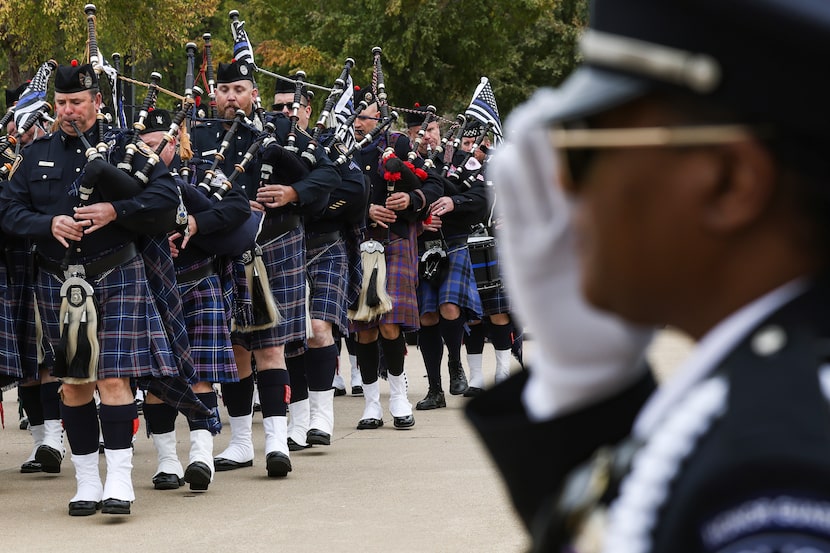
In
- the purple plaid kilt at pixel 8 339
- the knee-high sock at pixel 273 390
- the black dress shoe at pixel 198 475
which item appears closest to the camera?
the black dress shoe at pixel 198 475

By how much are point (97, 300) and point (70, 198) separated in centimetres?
45

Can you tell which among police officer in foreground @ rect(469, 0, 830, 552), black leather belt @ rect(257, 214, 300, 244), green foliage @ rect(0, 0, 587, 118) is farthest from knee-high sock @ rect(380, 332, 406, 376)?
green foliage @ rect(0, 0, 587, 118)

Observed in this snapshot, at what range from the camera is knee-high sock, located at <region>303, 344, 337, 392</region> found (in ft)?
26.2

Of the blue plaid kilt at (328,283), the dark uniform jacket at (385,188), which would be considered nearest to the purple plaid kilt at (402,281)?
the dark uniform jacket at (385,188)

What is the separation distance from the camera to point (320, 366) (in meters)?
8.02

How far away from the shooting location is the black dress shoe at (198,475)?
21.5ft

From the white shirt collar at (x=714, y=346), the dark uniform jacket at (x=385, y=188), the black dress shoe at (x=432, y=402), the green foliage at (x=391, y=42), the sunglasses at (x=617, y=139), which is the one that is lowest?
the black dress shoe at (x=432, y=402)

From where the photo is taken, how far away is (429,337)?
10242mm

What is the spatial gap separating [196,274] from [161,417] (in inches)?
28.3

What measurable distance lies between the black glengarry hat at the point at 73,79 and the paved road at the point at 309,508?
186 cm

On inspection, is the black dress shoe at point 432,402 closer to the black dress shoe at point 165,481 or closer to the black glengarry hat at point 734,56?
the black dress shoe at point 165,481

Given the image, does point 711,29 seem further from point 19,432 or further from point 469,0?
point 469,0

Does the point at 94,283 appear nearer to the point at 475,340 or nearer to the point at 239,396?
the point at 239,396

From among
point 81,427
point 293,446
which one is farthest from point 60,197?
point 293,446
